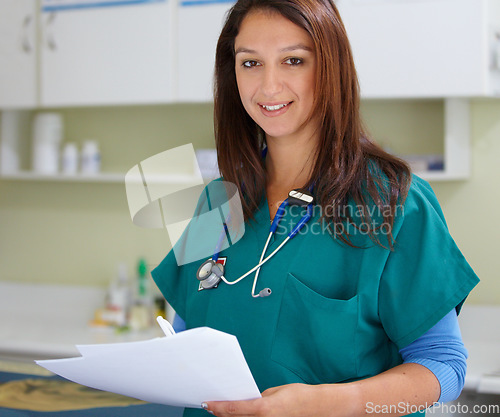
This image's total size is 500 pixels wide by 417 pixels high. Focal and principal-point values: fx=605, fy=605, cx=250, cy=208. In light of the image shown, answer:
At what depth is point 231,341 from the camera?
815mm

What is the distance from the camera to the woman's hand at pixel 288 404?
879 millimetres

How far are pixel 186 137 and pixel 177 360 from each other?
1791 millimetres

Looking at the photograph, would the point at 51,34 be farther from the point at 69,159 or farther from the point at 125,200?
the point at 125,200

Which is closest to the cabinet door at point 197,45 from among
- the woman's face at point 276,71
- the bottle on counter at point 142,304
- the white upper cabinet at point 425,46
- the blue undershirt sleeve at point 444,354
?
the white upper cabinet at point 425,46

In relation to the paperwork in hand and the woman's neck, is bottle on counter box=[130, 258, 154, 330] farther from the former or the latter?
the paperwork in hand

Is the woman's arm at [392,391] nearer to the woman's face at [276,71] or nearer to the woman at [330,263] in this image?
the woman at [330,263]

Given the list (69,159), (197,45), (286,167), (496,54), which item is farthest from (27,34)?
(496,54)

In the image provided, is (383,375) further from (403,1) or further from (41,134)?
(41,134)

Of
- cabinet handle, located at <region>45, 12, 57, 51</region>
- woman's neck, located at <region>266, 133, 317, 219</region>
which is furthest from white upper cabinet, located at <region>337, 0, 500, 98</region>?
cabinet handle, located at <region>45, 12, 57, 51</region>

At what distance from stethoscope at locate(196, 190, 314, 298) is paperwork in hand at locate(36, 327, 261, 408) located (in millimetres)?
221

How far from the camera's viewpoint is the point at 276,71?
3.59ft

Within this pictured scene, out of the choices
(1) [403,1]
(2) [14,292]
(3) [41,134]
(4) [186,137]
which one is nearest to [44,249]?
(2) [14,292]

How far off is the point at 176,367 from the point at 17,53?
1.93 meters

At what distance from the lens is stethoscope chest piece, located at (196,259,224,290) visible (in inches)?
44.9
